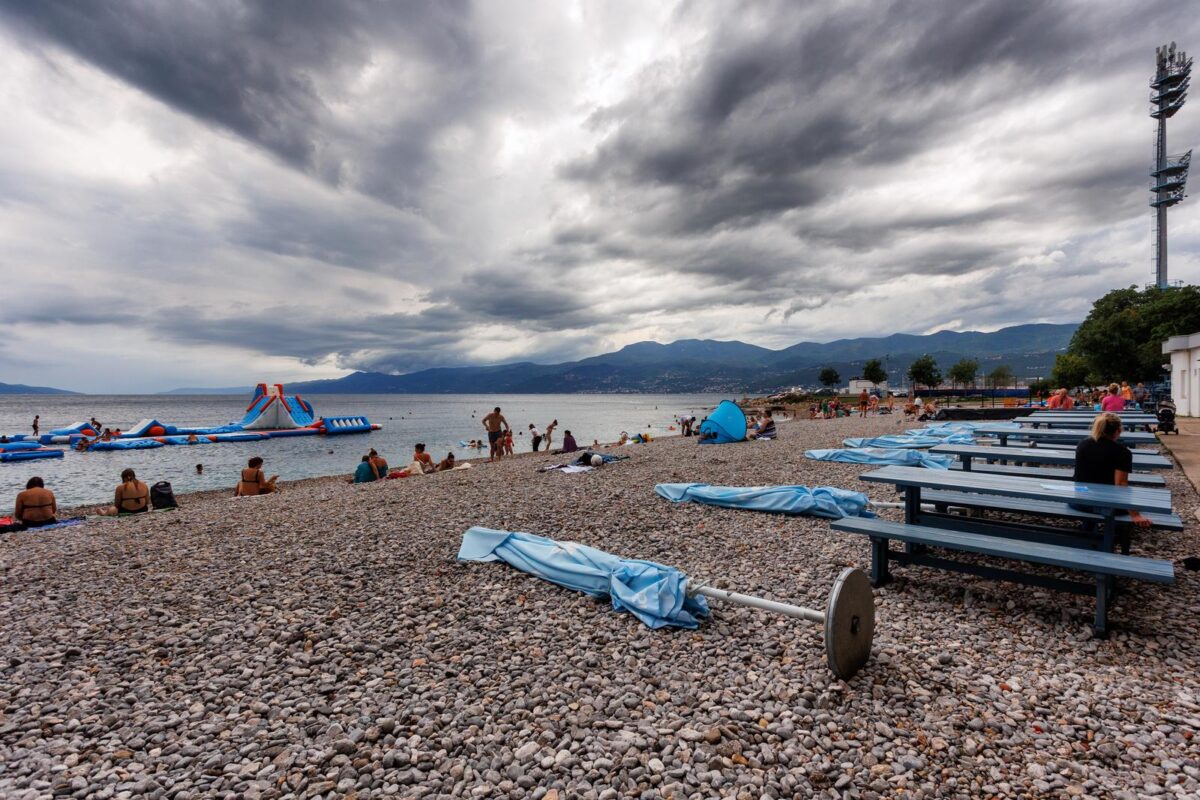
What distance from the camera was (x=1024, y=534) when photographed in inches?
212

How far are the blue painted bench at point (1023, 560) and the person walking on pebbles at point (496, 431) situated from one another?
15.9 m

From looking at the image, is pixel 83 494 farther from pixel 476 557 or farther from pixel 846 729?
pixel 846 729

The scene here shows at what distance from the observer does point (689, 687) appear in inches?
145

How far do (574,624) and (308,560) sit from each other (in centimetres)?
390

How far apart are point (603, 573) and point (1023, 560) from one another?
3.63m

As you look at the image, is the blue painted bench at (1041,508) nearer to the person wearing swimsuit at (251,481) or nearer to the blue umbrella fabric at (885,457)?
the blue umbrella fabric at (885,457)

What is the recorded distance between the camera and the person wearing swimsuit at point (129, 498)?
11.7 metres

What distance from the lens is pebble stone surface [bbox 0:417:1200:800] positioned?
2.88m

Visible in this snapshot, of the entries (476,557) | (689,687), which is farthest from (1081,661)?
(476,557)

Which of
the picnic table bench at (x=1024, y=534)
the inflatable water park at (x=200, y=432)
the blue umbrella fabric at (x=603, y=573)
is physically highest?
the picnic table bench at (x=1024, y=534)

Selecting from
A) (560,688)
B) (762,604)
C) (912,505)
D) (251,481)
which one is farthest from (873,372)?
(560,688)

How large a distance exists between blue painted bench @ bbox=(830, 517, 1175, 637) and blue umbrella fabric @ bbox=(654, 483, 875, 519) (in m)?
2.23

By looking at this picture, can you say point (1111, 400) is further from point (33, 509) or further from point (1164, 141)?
point (1164, 141)

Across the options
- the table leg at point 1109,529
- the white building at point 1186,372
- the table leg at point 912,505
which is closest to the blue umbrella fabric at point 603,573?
the table leg at point 912,505
